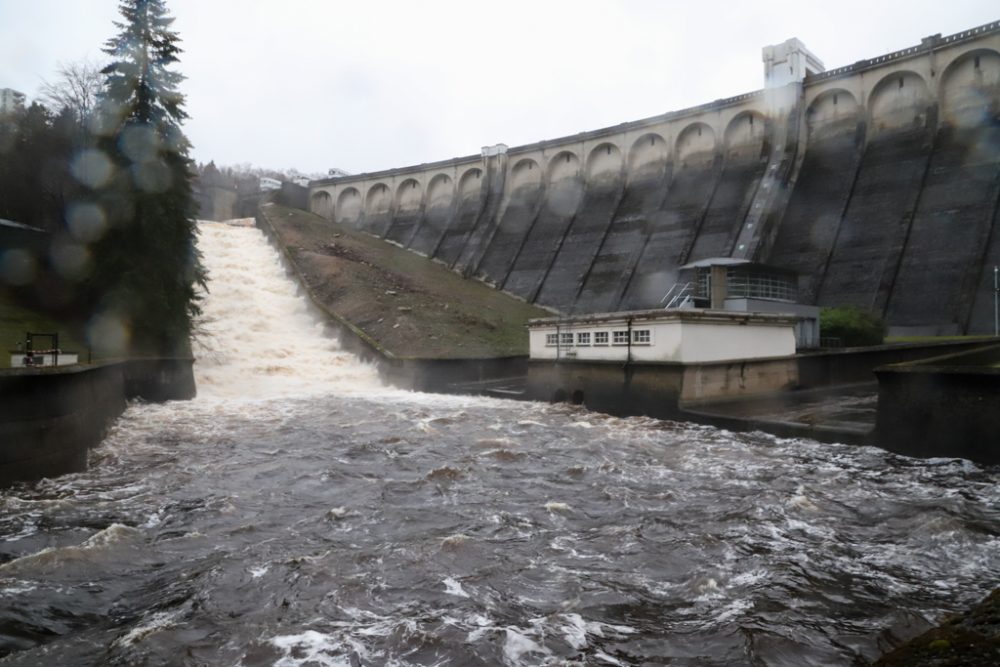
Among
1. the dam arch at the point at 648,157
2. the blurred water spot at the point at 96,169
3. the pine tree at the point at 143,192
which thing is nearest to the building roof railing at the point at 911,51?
the dam arch at the point at 648,157

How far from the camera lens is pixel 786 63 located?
3397cm

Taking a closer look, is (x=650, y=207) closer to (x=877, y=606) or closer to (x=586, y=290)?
(x=586, y=290)

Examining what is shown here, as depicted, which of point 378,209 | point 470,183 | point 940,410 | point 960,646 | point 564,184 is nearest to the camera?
point 960,646

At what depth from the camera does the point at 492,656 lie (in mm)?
4215

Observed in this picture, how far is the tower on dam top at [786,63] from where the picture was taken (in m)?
33.7

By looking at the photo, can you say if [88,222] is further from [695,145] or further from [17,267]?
[695,145]

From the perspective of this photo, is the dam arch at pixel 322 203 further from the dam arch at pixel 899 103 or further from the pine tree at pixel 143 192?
the dam arch at pixel 899 103

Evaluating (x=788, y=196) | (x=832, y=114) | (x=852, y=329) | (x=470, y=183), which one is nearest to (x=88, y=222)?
(x=852, y=329)

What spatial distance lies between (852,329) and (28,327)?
84.5ft

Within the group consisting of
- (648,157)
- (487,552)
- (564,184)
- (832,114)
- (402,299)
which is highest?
(832,114)

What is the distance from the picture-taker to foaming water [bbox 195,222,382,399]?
2094cm

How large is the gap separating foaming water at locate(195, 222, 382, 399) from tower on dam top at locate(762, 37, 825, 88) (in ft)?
91.8

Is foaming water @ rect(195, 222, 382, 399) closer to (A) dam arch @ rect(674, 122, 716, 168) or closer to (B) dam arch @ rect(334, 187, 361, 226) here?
(B) dam arch @ rect(334, 187, 361, 226)

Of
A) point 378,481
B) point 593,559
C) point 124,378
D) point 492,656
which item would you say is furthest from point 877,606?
point 124,378
